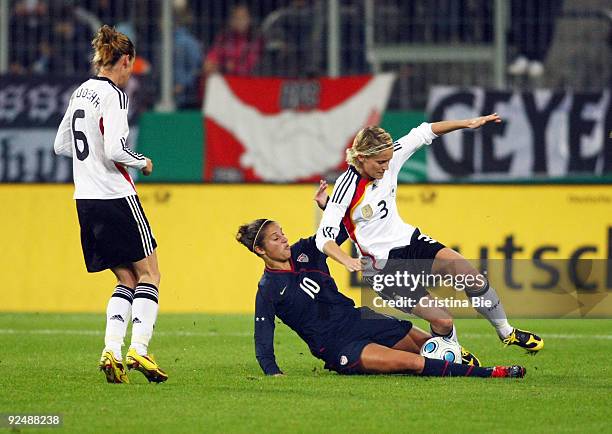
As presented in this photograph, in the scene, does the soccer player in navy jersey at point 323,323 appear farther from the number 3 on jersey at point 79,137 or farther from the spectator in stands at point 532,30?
the spectator in stands at point 532,30

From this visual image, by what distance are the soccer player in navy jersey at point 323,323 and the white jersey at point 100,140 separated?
1.01 m

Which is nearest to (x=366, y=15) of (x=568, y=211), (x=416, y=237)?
(x=568, y=211)

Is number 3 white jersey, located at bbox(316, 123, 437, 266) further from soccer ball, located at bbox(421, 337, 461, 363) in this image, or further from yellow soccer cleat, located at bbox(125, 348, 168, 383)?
yellow soccer cleat, located at bbox(125, 348, 168, 383)

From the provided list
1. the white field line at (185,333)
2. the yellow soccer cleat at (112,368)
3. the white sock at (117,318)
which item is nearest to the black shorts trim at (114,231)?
the white sock at (117,318)

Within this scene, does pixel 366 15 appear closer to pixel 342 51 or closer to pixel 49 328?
pixel 342 51

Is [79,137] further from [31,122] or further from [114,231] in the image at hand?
[31,122]

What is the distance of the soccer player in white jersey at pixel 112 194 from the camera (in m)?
8.40

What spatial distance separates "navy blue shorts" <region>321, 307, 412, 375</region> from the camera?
8.88 metres

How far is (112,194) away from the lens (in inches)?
336

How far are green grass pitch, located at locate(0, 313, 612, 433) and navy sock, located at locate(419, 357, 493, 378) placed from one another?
8cm

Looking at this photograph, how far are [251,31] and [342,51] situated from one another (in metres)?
1.11

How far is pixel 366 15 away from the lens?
16.6 metres

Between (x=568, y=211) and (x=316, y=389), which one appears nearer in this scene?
(x=316, y=389)

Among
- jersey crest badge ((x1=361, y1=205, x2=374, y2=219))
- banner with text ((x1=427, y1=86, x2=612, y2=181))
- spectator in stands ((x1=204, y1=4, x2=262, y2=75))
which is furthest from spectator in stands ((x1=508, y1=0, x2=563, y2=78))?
jersey crest badge ((x1=361, y1=205, x2=374, y2=219))
